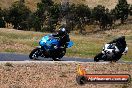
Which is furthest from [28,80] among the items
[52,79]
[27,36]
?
[27,36]

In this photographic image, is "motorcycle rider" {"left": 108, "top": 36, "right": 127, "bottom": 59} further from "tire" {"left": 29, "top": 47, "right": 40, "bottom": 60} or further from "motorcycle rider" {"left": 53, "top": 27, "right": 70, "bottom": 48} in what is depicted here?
"tire" {"left": 29, "top": 47, "right": 40, "bottom": 60}

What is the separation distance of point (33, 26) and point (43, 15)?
1171 centimetres

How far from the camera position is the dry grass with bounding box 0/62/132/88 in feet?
49.0

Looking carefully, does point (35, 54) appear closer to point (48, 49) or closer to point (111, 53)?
point (48, 49)

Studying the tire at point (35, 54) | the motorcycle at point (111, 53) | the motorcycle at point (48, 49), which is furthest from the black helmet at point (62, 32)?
the motorcycle at point (111, 53)

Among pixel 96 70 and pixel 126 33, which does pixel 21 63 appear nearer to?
pixel 96 70

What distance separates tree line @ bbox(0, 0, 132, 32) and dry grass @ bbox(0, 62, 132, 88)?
216 feet

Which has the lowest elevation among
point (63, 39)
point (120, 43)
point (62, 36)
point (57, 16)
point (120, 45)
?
point (57, 16)

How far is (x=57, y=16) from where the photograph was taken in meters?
92.2

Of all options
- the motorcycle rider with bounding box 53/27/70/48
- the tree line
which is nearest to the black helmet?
the motorcycle rider with bounding box 53/27/70/48

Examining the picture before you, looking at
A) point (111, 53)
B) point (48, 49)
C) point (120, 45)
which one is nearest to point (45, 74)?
point (48, 49)

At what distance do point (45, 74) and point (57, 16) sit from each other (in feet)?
250

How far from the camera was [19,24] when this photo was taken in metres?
86.2

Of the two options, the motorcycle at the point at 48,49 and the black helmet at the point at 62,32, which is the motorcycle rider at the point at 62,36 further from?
the motorcycle at the point at 48,49
